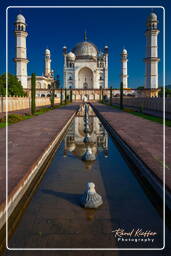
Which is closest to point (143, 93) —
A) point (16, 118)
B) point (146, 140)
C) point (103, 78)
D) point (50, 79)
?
point (103, 78)

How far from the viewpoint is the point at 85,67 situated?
62344mm

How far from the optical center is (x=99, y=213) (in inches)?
115

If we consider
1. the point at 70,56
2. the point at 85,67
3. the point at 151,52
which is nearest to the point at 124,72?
the point at 85,67

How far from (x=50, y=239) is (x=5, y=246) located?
0.40m

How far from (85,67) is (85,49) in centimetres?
560

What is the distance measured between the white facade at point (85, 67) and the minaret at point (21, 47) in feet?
63.3

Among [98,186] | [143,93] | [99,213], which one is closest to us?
[99,213]

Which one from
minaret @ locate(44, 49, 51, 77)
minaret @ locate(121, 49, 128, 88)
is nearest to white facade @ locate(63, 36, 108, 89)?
minaret @ locate(44, 49, 51, 77)

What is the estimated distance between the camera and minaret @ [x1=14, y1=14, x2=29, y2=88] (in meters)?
42.3

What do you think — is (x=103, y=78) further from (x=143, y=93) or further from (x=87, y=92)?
(x=143, y=93)

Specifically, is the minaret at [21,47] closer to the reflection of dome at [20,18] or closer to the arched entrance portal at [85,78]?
the reflection of dome at [20,18]

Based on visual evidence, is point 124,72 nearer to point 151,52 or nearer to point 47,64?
point 151,52

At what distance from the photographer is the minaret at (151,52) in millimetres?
41156

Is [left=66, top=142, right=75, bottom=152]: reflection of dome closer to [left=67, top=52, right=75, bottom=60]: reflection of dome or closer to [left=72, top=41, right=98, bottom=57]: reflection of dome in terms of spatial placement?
[left=67, top=52, right=75, bottom=60]: reflection of dome
